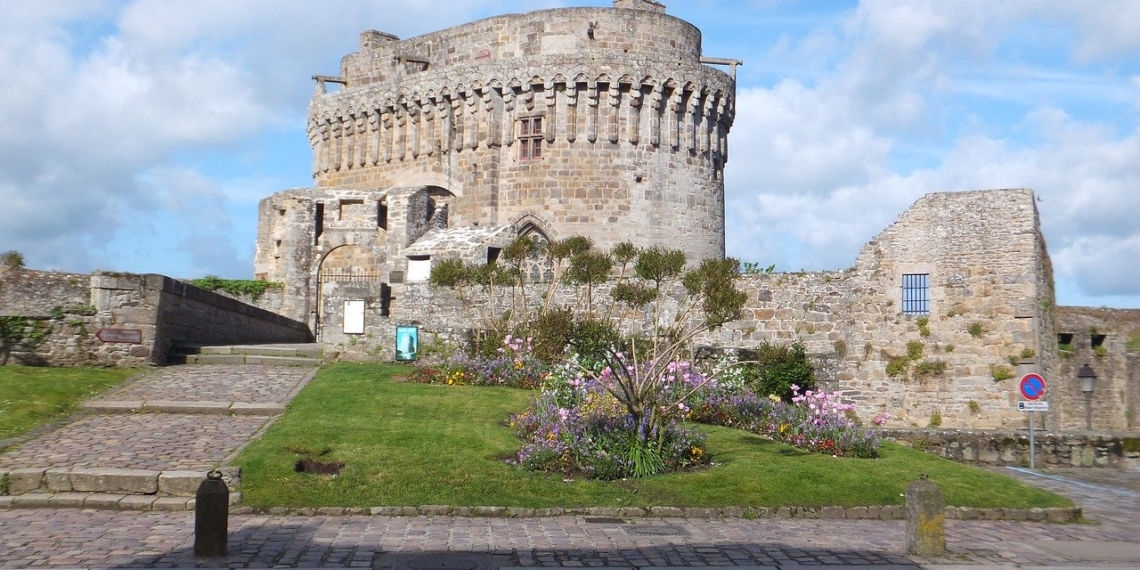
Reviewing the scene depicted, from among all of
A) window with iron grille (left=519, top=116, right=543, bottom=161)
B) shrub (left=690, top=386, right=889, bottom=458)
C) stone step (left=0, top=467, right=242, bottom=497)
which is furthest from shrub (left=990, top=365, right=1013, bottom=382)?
window with iron grille (left=519, top=116, right=543, bottom=161)

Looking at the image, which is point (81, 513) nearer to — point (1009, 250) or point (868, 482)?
point (868, 482)

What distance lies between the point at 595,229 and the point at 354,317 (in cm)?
1188

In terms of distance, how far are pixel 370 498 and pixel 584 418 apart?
3807 millimetres

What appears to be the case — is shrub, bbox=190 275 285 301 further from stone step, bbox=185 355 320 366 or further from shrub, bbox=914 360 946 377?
shrub, bbox=914 360 946 377

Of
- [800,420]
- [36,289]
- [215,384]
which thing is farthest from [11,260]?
[800,420]

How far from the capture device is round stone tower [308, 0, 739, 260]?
33375mm

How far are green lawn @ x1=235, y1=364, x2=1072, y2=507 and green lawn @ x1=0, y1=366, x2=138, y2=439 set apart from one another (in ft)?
11.0

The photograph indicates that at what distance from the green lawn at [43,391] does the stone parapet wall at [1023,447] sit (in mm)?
13224

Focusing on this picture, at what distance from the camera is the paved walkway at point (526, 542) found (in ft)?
30.6

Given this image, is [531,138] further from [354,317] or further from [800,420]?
[800,420]

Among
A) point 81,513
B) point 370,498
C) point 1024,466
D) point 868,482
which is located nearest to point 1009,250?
point 1024,466

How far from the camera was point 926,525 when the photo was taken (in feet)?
33.1

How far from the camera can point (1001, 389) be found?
21766 millimetres

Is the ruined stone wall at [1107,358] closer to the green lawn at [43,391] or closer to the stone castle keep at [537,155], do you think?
the stone castle keep at [537,155]
